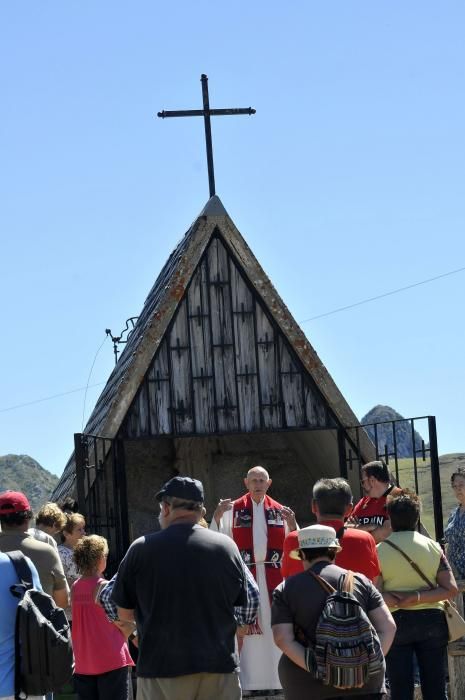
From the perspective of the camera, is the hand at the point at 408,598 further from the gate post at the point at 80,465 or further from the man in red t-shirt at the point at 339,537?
the gate post at the point at 80,465

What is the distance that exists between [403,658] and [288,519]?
2689 millimetres

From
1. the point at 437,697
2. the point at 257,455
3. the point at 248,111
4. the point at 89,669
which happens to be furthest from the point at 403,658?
the point at 257,455

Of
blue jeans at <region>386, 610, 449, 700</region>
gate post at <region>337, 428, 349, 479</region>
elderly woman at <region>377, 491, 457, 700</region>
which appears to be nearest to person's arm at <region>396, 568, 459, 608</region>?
elderly woman at <region>377, 491, 457, 700</region>

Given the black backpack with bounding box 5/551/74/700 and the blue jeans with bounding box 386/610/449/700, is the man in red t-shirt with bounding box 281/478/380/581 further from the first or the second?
the black backpack with bounding box 5/551/74/700

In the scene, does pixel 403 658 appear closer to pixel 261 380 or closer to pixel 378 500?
pixel 378 500

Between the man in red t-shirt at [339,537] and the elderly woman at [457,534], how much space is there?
2.80 m

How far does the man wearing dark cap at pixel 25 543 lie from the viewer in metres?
8.19

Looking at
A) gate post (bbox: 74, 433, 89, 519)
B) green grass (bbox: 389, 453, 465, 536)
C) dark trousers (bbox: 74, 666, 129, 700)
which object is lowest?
dark trousers (bbox: 74, 666, 129, 700)

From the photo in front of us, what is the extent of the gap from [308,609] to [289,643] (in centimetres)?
19

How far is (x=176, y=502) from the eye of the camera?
23.9 feet

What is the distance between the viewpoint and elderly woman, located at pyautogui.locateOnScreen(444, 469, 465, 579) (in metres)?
11.2

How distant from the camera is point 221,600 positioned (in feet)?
23.3

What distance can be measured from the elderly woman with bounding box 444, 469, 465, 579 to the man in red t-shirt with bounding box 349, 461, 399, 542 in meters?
0.56

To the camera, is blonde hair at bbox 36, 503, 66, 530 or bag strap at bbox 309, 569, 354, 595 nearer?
bag strap at bbox 309, 569, 354, 595
